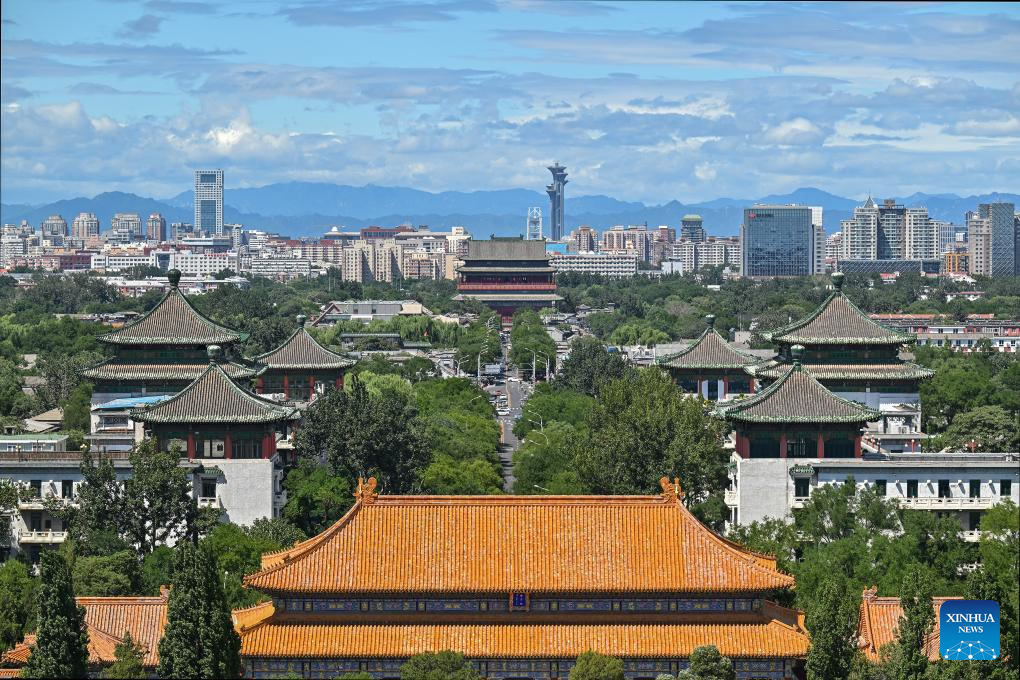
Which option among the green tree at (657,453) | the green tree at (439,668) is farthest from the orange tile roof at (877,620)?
the green tree at (657,453)

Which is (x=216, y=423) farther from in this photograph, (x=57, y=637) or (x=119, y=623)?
(x=57, y=637)

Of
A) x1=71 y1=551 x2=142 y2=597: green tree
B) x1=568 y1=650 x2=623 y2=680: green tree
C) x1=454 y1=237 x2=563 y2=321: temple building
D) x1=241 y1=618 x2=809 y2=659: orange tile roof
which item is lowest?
x1=568 y1=650 x2=623 y2=680: green tree

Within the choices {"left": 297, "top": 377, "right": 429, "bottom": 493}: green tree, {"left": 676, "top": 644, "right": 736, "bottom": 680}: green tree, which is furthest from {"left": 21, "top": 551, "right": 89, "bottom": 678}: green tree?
{"left": 297, "top": 377, "right": 429, "bottom": 493}: green tree

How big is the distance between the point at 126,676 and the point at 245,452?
1868 cm

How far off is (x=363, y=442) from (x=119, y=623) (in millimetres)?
16886

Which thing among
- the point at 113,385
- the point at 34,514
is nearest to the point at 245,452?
the point at 34,514

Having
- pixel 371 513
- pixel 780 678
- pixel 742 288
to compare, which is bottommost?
pixel 780 678

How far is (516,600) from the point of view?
105ft

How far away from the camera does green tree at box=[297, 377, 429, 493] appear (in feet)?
164

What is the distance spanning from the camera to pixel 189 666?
28938 millimetres

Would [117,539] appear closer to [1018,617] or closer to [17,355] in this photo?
[1018,617]

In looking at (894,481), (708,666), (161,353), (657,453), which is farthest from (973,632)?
(161,353)

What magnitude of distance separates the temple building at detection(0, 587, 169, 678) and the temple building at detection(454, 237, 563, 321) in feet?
444

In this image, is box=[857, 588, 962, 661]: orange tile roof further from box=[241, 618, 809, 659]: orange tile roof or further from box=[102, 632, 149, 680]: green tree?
box=[102, 632, 149, 680]: green tree
